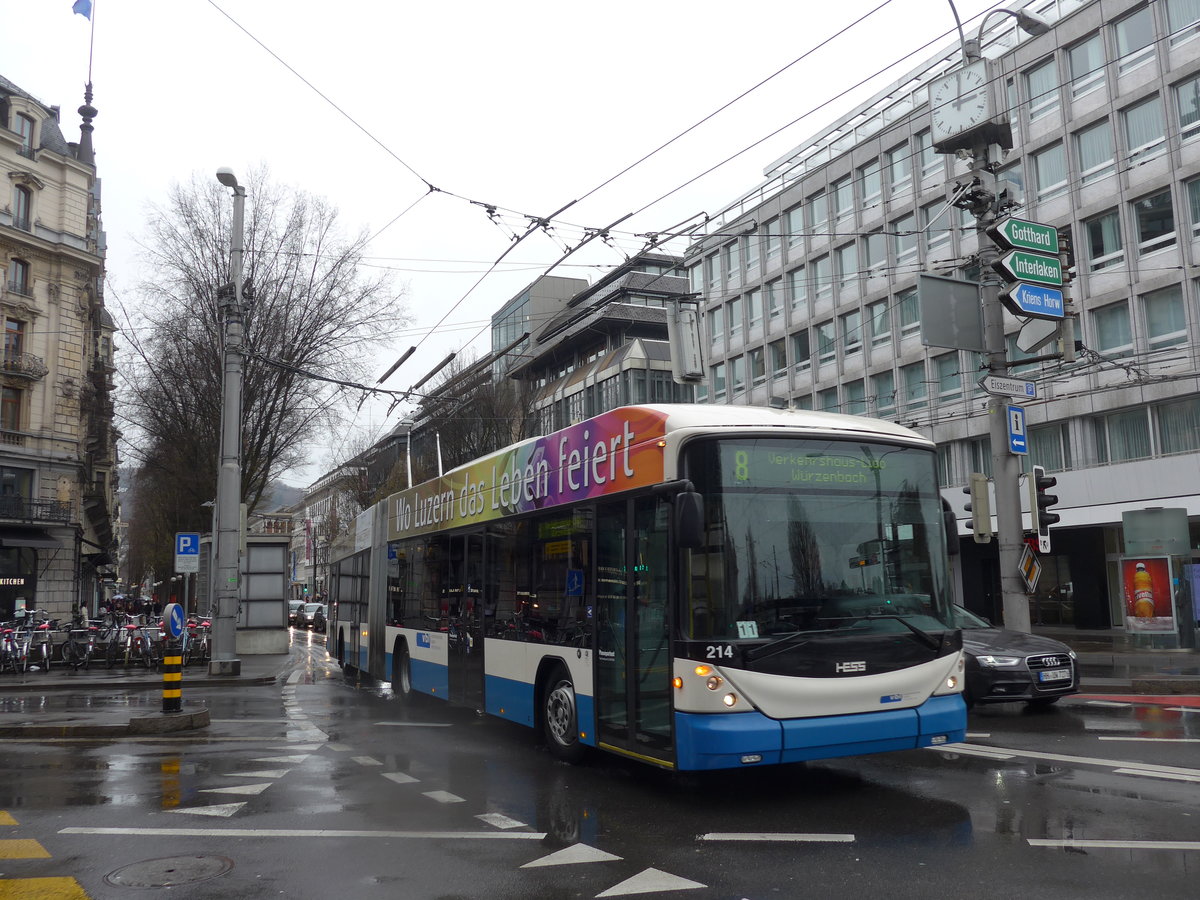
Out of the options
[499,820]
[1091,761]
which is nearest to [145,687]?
[499,820]

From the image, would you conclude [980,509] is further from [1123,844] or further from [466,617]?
[1123,844]

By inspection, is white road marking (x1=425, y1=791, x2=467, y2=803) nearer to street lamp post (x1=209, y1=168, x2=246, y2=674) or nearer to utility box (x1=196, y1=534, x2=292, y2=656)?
street lamp post (x1=209, y1=168, x2=246, y2=674)

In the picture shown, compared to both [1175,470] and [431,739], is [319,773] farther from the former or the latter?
[1175,470]

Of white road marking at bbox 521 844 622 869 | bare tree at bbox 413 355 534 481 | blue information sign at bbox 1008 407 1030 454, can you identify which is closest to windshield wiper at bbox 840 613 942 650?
white road marking at bbox 521 844 622 869

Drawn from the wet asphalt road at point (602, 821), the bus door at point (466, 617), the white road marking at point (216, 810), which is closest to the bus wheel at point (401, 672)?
the bus door at point (466, 617)

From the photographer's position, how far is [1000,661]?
1160 cm

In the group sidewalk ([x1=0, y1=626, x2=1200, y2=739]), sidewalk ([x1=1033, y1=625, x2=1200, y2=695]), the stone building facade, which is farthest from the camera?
A: the stone building facade

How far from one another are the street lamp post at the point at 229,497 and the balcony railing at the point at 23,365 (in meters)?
26.4

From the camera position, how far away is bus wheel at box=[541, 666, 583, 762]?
29.1ft

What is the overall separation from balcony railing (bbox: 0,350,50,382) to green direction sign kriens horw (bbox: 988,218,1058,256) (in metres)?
39.5

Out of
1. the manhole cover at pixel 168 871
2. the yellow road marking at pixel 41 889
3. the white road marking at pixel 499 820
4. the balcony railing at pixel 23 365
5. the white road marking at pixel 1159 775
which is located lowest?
the white road marking at pixel 499 820

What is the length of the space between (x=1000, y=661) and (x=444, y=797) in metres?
6.80

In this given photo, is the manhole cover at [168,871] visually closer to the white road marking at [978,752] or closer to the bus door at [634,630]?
the bus door at [634,630]

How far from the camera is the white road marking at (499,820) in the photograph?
6.89 metres
